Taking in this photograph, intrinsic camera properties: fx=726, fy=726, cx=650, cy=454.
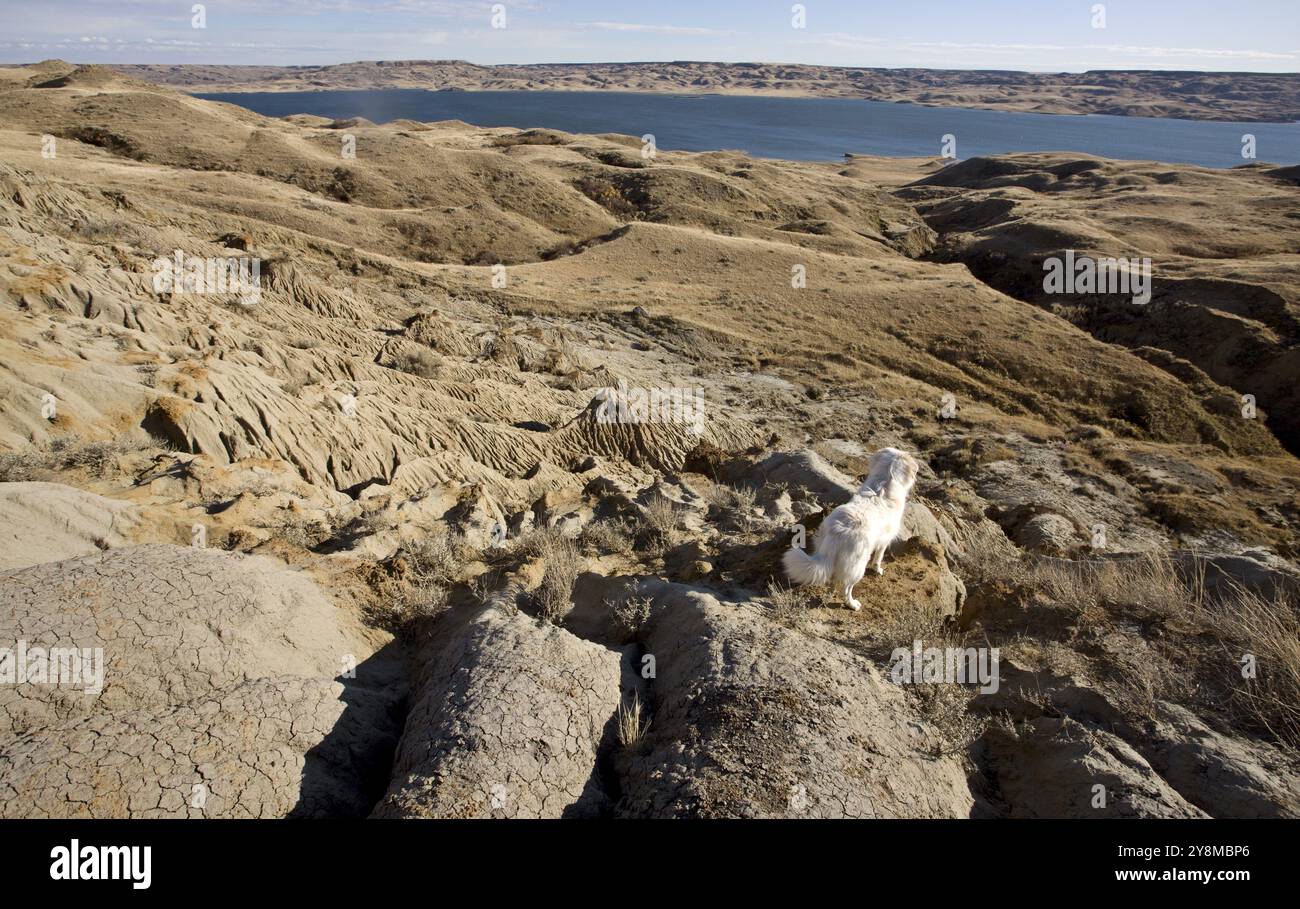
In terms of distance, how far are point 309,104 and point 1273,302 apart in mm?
191044

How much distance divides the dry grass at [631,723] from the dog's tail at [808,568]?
6.48ft

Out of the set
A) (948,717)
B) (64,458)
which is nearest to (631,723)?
(948,717)

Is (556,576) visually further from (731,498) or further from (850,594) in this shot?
(731,498)

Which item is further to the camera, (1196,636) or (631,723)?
(1196,636)

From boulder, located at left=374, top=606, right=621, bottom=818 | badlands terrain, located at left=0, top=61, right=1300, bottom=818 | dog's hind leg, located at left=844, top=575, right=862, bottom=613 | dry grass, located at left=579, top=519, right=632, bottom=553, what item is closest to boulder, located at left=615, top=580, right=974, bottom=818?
badlands terrain, located at left=0, top=61, right=1300, bottom=818

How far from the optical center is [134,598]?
455cm

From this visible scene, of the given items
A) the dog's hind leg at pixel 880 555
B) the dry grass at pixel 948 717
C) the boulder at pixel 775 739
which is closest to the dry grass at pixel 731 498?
the dog's hind leg at pixel 880 555

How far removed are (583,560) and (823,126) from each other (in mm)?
165199

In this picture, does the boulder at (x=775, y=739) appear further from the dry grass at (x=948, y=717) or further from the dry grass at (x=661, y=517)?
the dry grass at (x=661, y=517)

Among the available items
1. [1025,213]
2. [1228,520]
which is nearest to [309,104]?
[1025,213]

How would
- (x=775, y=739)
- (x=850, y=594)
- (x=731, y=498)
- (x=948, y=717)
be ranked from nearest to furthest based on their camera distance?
1. (x=775, y=739)
2. (x=948, y=717)
3. (x=850, y=594)
4. (x=731, y=498)

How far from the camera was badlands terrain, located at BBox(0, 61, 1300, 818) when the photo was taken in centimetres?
377

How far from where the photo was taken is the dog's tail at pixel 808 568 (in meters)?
5.85

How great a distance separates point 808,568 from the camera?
5859 millimetres
